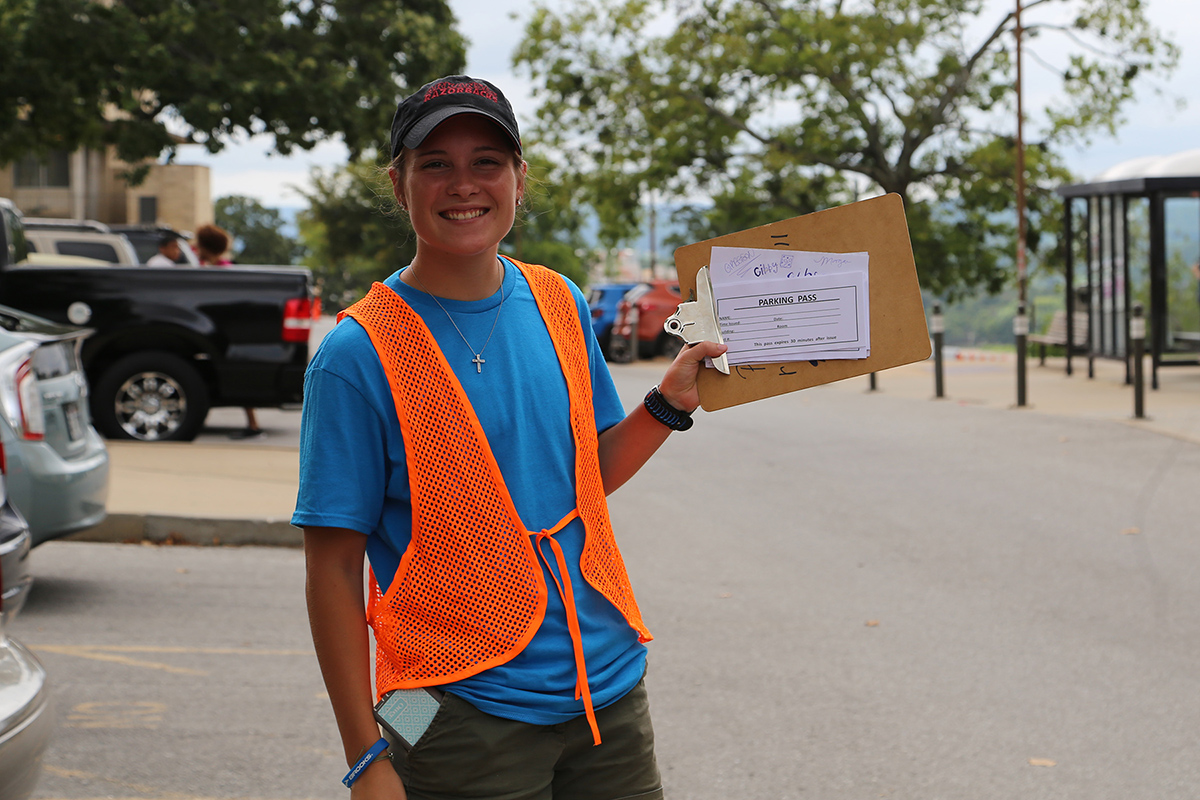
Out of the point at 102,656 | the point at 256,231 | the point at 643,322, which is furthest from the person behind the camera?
the point at 256,231

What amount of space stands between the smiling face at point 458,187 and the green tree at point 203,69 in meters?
22.0

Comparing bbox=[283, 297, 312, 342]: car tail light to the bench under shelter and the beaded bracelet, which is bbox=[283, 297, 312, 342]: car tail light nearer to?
the beaded bracelet

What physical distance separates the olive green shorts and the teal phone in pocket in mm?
11

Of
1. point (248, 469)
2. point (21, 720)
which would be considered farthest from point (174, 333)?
point (21, 720)

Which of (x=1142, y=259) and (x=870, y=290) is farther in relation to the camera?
(x=1142, y=259)

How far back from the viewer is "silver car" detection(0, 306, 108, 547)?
620cm

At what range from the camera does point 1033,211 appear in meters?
31.8

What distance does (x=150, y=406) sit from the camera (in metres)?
12.1

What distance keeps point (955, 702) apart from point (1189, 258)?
17610 millimetres

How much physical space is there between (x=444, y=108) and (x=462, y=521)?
0.66 metres

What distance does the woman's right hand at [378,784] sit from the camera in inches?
82.0

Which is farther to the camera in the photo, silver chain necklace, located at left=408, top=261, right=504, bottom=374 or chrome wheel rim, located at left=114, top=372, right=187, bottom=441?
chrome wheel rim, located at left=114, top=372, right=187, bottom=441

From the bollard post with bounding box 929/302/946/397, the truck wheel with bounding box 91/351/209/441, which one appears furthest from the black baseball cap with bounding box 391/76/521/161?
the bollard post with bounding box 929/302/946/397

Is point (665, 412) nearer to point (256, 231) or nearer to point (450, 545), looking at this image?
point (450, 545)
